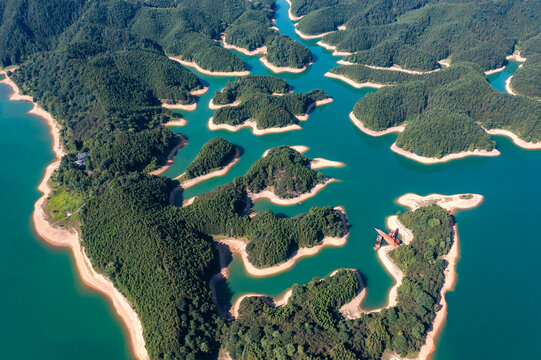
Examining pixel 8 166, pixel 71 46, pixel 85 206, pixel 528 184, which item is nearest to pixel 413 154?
pixel 528 184

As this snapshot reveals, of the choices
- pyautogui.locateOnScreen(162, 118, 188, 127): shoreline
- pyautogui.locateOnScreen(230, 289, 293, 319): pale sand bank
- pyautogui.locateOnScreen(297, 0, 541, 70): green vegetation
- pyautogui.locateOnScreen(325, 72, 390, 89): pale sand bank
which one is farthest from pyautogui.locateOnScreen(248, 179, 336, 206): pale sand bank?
pyautogui.locateOnScreen(297, 0, 541, 70): green vegetation

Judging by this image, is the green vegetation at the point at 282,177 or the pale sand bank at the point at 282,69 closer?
the green vegetation at the point at 282,177

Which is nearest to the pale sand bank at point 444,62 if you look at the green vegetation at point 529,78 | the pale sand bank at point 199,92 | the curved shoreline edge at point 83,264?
the green vegetation at point 529,78

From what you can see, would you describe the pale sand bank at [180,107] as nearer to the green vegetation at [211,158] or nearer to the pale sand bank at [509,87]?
the green vegetation at [211,158]

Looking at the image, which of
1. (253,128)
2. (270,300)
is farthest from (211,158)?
(270,300)

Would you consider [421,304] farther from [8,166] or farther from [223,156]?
[8,166]

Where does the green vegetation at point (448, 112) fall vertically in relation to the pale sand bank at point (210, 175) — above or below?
above

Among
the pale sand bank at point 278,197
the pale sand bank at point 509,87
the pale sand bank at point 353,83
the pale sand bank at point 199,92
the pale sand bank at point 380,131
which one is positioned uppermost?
the pale sand bank at point 199,92
